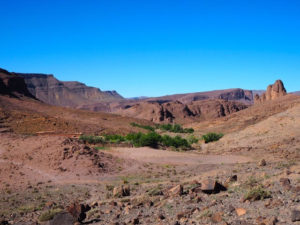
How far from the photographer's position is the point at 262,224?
714 centimetres

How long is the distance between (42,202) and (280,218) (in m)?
10.2

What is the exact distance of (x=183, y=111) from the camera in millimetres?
115875

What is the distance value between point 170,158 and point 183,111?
8852 centimetres

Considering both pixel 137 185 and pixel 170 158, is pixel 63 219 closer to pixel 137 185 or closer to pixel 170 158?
pixel 137 185

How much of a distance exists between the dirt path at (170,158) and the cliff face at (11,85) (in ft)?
179

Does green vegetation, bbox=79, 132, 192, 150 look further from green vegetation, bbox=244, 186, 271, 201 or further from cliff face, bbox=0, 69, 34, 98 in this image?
cliff face, bbox=0, 69, 34, 98

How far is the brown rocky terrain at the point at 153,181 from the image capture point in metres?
9.34

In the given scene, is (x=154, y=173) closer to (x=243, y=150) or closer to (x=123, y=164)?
(x=123, y=164)

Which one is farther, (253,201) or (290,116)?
(290,116)

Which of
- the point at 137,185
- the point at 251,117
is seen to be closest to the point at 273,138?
the point at 137,185

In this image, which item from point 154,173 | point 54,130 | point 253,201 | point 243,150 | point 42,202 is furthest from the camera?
point 54,130


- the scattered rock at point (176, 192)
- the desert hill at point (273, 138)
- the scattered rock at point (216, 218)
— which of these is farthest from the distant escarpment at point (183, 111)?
the scattered rock at point (216, 218)

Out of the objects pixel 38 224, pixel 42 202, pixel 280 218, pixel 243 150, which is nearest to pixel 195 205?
pixel 280 218

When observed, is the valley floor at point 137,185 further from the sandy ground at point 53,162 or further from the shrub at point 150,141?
the shrub at point 150,141
